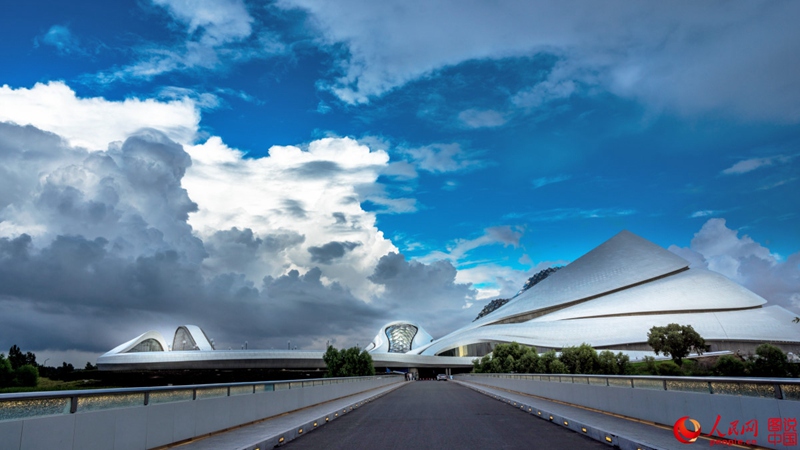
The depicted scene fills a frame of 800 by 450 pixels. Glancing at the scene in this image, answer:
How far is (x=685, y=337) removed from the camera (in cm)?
6278

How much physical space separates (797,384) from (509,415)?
9285 mm

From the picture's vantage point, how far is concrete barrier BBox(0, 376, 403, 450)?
6.32 metres

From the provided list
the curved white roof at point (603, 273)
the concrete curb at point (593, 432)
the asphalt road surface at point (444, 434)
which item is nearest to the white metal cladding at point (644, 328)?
the curved white roof at point (603, 273)

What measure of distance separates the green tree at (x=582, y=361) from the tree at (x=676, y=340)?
20.9m

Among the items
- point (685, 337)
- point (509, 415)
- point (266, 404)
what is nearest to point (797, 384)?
point (509, 415)

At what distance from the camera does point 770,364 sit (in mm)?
43500

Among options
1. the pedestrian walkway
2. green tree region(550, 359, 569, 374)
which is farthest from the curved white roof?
the pedestrian walkway

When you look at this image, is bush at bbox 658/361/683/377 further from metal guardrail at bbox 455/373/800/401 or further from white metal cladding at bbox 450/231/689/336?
white metal cladding at bbox 450/231/689/336

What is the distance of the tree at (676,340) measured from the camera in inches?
2467

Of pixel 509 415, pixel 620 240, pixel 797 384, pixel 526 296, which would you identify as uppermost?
pixel 620 240

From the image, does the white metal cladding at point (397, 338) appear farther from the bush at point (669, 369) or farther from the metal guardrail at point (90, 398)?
the metal guardrail at point (90, 398)

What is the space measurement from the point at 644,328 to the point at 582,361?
52.1 meters

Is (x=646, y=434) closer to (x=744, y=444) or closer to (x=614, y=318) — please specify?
(x=744, y=444)

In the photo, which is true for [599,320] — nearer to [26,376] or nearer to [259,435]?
[26,376]
